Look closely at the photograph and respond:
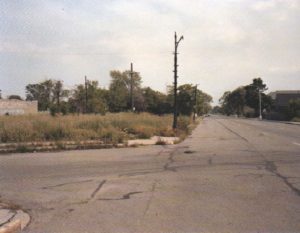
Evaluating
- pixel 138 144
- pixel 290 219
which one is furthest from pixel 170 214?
pixel 138 144

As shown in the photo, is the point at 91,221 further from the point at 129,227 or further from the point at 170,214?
the point at 170,214

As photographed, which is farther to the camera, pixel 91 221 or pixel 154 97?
pixel 154 97

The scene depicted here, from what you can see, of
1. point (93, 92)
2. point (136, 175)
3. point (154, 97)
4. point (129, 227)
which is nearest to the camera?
point (129, 227)

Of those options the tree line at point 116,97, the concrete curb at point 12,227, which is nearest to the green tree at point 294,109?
the tree line at point 116,97

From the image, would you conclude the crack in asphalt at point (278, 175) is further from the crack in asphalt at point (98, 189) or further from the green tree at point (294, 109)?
the green tree at point (294, 109)

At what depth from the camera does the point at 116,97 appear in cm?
12694

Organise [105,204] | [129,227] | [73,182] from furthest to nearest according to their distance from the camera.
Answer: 1. [73,182]
2. [105,204]
3. [129,227]

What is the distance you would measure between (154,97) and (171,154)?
127 meters

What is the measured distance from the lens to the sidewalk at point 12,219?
291 inches

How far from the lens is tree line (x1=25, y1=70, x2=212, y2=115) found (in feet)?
382

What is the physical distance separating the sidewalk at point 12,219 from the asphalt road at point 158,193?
16cm

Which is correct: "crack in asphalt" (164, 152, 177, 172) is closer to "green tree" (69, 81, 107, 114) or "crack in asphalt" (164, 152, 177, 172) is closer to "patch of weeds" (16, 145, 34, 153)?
"patch of weeds" (16, 145, 34, 153)

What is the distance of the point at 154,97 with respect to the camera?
146750 millimetres

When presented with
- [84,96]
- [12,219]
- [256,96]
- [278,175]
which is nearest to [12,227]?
[12,219]
